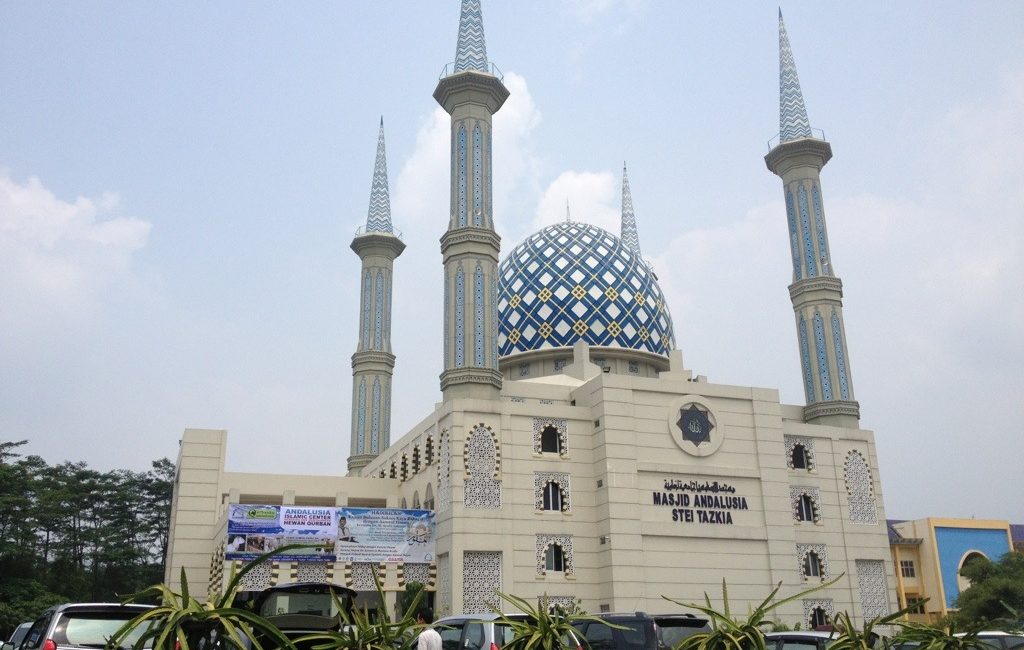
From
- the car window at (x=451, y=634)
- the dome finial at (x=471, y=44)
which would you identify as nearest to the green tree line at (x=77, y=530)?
the dome finial at (x=471, y=44)

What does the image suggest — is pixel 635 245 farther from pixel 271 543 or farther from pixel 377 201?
pixel 271 543

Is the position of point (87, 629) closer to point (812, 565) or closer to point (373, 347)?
point (812, 565)

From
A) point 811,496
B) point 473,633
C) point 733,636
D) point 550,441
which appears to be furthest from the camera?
point 811,496

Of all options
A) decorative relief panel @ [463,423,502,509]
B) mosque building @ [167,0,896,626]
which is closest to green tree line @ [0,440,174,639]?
mosque building @ [167,0,896,626]

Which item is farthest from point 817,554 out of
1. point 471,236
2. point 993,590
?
point 471,236

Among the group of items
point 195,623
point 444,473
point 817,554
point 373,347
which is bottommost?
point 195,623

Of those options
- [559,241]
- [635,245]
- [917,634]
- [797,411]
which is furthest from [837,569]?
[917,634]

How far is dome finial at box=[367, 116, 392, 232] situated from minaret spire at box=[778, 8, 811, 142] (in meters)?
14.2

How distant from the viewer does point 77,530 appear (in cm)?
3944

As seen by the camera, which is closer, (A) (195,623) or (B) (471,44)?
(A) (195,623)

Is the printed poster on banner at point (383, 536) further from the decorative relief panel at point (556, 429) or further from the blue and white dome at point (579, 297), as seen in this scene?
the blue and white dome at point (579, 297)

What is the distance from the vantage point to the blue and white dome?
31875mm

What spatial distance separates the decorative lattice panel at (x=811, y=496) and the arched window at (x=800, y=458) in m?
0.65

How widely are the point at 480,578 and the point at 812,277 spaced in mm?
14314
